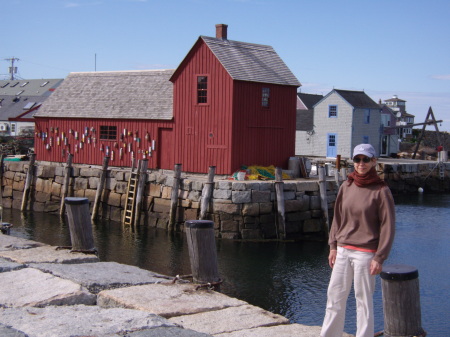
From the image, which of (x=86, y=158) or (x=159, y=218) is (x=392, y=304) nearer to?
(x=159, y=218)

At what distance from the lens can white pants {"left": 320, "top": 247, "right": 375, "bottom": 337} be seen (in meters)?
5.56

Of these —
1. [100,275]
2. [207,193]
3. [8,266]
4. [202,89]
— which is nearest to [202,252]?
[100,275]

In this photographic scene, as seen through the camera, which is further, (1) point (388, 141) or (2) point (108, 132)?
(1) point (388, 141)

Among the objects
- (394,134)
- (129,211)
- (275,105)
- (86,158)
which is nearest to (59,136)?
(86,158)

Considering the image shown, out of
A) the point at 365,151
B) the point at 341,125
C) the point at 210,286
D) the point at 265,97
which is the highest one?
the point at 265,97

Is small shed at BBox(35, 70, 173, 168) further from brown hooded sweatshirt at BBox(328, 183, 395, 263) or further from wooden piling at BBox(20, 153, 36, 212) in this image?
brown hooded sweatshirt at BBox(328, 183, 395, 263)

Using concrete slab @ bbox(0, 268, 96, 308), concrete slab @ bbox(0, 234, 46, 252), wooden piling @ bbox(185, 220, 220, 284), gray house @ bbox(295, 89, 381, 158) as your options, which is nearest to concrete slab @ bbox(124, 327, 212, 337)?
concrete slab @ bbox(0, 268, 96, 308)

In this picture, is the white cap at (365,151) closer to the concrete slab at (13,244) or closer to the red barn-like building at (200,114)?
the concrete slab at (13,244)

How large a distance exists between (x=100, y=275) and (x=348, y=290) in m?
3.36

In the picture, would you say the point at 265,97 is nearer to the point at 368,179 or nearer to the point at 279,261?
the point at 279,261

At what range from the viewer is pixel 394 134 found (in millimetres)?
53094

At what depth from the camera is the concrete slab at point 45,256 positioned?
8.50m

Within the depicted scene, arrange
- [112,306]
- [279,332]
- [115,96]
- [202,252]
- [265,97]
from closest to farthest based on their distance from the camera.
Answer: [279,332], [112,306], [202,252], [265,97], [115,96]

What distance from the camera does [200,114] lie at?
24.4m
